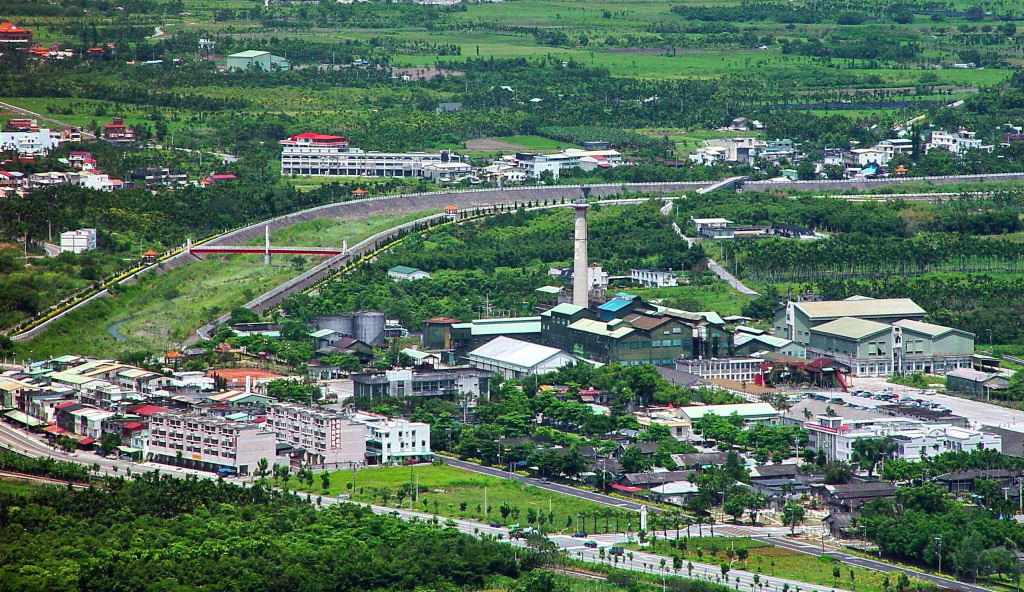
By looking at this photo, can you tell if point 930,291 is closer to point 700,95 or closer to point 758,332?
point 758,332

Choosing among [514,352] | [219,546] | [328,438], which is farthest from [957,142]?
[219,546]

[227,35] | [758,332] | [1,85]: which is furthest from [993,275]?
[227,35]

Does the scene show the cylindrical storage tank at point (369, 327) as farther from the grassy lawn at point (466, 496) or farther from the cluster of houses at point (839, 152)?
the cluster of houses at point (839, 152)

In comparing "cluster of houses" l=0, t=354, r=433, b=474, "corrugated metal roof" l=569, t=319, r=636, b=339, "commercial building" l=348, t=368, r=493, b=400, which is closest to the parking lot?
"corrugated metal roof" l=569, t=319, r=636, b=339

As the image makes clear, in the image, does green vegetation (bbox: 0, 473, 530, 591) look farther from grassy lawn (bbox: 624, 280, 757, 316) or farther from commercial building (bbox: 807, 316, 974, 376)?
grassy lawn (bbox: 624, 280, 757, 316)

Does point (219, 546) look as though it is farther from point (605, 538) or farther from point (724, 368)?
point (724, 368)

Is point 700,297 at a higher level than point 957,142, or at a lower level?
lower
